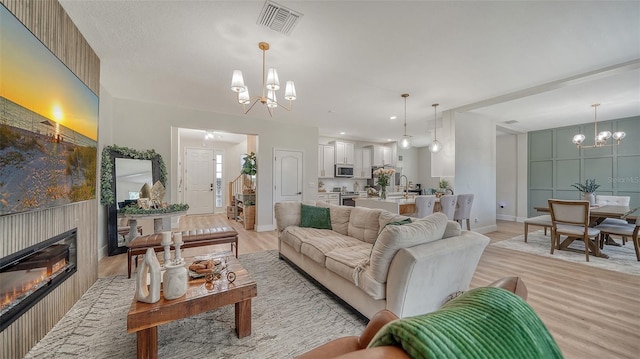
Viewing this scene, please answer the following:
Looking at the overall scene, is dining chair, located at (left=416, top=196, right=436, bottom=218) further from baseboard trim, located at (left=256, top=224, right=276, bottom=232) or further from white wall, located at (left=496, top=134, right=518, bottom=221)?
white wall, located at (left=496, top=134, right=518, bottom=221)

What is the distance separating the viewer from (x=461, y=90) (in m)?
3.81

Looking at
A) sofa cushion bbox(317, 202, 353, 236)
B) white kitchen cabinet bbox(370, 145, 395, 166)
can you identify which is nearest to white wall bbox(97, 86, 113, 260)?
sofa cushion bbox(317, 202, 353, 236)

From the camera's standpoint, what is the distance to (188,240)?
2.96 m

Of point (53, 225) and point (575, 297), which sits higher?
point (53, 225)

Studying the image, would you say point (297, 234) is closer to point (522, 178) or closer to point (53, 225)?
point (53, 225)

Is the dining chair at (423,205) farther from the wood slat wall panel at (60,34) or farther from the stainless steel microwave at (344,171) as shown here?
the wood slat wall panel at (60,34)

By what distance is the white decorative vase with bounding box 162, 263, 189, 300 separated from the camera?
1521mm

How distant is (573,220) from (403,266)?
12.5 feet

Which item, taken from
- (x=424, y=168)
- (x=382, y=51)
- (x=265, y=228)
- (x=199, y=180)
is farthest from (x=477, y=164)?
(x=199, y=180)

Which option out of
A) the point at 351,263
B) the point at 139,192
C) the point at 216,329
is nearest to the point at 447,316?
the point at 351,263

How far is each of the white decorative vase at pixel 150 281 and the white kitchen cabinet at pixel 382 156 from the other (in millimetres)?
7193

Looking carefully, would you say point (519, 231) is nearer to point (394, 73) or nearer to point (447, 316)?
point (394, 73)

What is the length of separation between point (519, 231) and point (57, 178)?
761 cm

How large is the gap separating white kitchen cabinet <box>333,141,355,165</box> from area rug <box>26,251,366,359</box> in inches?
208
